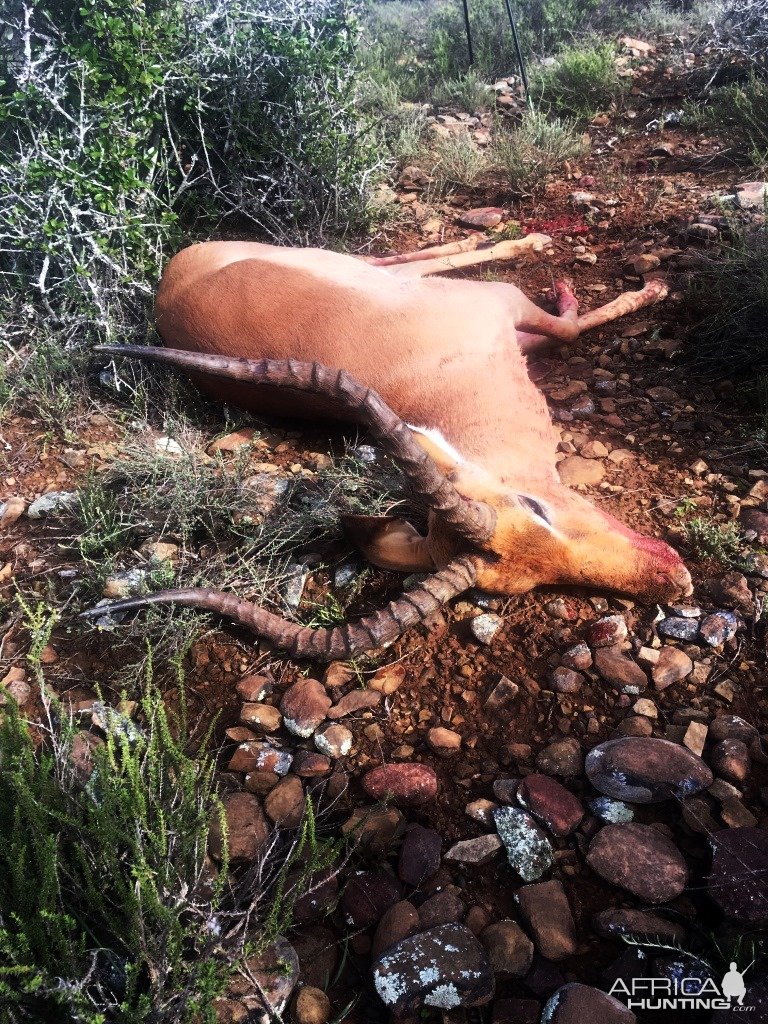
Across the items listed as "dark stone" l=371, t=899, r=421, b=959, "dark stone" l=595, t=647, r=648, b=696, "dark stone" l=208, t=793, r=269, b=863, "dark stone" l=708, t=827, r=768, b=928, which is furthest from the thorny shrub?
"dark stone" l=595, t=647, r=648, b=696

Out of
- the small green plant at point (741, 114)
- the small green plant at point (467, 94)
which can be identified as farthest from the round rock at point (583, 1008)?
the small green plant at point (467, 94)

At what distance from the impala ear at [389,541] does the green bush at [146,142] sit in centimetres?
207

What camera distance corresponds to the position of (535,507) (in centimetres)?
287

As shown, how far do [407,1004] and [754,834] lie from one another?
105 cm

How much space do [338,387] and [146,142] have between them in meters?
3.69

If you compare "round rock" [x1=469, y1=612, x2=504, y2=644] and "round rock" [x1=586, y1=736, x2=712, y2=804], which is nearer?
"round rock" [x1=586, y1=736, x2=712, y2=804]

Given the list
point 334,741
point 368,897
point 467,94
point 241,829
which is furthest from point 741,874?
point 467,94

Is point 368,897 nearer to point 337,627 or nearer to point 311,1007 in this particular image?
point 311,1007

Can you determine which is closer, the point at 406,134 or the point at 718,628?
the point at 718,628

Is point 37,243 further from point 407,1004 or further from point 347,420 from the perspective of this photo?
point 407,1004

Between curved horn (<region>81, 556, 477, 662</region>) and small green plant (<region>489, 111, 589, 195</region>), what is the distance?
172 inches

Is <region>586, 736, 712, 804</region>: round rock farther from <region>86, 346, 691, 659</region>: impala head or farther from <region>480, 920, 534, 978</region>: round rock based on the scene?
<region>86, 346, 691, 659</region>: impala head

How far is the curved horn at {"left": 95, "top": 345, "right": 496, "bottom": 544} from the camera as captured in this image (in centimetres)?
228

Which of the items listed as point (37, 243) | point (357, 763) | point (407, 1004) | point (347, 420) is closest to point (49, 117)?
point (37, 243)
